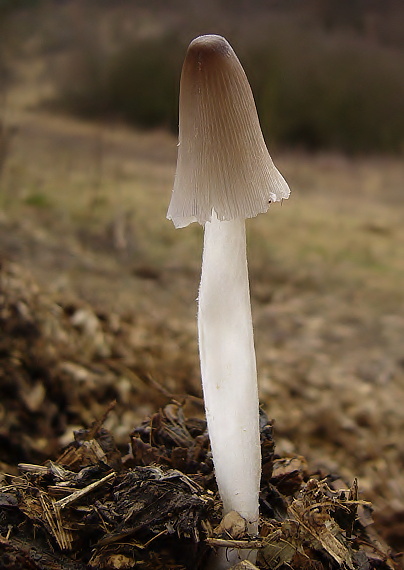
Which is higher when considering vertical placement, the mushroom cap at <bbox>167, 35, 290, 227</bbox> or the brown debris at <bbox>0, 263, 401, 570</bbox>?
the mushroom cap at <bbox>167, 35, 290, 227</bbox>

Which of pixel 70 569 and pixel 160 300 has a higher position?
pixel 70 569

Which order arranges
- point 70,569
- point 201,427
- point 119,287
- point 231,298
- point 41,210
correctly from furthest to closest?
point 41,210 → point 119,287 → point 201,427 → point 231,298 → point 70,569

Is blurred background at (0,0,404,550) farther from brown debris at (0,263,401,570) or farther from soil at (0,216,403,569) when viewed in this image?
brown debris at (0,263,401,570)

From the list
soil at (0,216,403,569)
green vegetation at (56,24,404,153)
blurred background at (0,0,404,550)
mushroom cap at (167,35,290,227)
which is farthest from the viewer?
green vegetation at (56,24,404,153)

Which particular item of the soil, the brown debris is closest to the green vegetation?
the soil

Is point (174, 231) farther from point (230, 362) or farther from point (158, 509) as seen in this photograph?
point (158, 509)

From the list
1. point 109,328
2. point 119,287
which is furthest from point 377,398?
point 119,287

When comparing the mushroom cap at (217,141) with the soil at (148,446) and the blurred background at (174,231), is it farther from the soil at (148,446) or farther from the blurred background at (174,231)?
the blurred background at (174,231)

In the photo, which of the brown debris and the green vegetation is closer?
the brown debris

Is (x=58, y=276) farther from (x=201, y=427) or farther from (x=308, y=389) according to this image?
(x=201, y=427)
